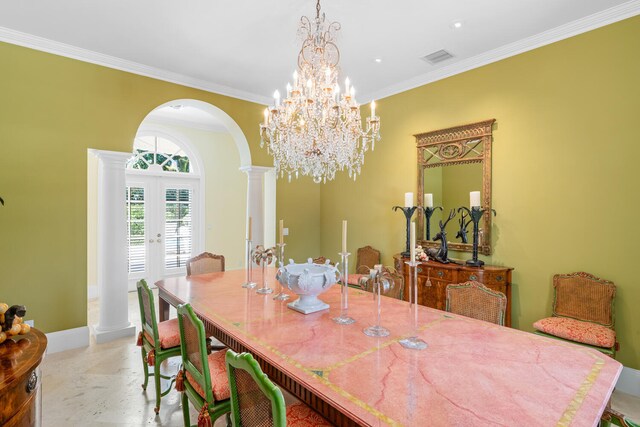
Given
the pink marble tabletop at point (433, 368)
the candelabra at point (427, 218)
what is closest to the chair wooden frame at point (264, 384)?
the pink marble tabletop at point (433, 368)

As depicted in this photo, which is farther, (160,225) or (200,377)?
(160,225)

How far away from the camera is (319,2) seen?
2.58 meters

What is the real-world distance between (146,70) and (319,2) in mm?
2315

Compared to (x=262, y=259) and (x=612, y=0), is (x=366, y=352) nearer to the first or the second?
(x=262, y=259)

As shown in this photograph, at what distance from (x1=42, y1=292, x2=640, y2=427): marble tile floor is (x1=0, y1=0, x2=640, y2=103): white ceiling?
9.91ft

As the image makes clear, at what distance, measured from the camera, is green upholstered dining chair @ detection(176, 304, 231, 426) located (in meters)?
1.61

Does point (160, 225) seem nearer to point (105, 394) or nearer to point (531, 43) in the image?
point (105, 394)

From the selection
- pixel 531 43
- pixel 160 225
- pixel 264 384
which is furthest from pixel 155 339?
pixel 160 225

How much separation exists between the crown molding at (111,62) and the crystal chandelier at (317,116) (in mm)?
1832

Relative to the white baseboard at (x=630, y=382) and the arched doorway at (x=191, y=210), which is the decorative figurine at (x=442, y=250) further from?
the arched doorway at (x=191, y=210)

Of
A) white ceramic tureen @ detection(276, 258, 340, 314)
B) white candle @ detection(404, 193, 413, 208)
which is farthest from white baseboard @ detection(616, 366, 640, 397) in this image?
white ceramic tureen @ detection(276, 258, 340, 314)

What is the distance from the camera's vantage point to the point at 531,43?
10.2 ft

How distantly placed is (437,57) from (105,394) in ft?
14.3

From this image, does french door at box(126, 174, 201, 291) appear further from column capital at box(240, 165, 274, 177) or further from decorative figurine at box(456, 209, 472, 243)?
decorative figurine at box(456, 209, 472, 243)
